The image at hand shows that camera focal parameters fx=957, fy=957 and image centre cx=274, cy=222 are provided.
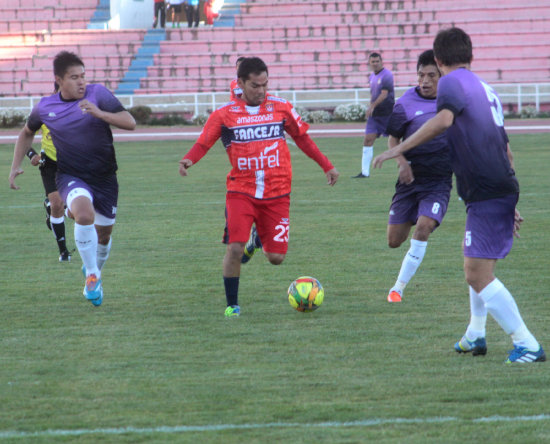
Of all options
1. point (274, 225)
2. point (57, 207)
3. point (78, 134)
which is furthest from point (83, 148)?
point (57, 207)

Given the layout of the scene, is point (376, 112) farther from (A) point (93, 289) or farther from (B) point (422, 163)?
(A) point (93, 289)

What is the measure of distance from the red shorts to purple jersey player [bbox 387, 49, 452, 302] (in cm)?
100

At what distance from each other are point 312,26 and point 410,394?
3656 centimetres

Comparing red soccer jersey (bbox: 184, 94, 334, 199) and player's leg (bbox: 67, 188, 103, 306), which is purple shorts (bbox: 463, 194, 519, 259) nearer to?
red soccer jersey (bbox: 184, 94, 334, 199)

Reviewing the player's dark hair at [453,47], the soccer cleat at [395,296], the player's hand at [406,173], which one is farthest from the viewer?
the soccer cleat at [395,296]

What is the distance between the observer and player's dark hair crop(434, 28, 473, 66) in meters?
5.62

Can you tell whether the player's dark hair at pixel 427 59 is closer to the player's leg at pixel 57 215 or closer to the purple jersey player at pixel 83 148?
the purple jersey player at pixel 83 148

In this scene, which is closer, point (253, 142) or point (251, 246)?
point (253, 142)

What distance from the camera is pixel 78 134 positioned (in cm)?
804

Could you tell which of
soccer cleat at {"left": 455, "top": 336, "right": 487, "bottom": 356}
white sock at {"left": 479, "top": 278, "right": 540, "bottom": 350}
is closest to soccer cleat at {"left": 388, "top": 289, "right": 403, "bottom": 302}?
soccer cleat at {"left": 455, "top": 336, "right": 487, "bottom": 356}

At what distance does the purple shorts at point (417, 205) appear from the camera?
25.6 feet

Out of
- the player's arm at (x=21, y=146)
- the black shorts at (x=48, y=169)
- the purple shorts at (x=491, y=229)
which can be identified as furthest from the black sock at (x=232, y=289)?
the black shorts at (x=48, y=169)

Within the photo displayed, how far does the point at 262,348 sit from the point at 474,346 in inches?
55.0

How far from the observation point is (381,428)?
15.4ft
